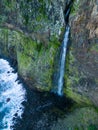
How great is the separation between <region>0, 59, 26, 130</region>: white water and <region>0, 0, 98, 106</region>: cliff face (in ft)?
4.05

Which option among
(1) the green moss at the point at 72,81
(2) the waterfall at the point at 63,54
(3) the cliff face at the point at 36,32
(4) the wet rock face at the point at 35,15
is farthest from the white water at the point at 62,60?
(4) the wet rock face at the point at 35,15

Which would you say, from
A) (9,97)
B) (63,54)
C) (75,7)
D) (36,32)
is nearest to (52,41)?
(63,54)

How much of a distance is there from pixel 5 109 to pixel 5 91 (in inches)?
94.6

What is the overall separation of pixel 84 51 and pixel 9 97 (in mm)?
8743

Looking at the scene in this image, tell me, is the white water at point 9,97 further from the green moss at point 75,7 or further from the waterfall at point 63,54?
the green moss at point 75,7

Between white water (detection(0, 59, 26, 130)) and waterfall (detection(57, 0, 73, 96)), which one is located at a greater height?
waterfall (detection(57, 0, 73, 96))

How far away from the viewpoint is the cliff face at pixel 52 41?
1748 cm

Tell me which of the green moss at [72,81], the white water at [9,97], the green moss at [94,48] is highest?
the green moss at [94,48]

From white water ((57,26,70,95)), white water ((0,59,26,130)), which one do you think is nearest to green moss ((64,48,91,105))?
white water ((57,26,70,95))

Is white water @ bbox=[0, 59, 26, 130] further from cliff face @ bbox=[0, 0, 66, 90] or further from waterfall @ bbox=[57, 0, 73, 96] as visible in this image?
waterfall @ bbox=[57, 0, 73, 96]

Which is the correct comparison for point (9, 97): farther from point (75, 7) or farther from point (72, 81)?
point (75, 7)

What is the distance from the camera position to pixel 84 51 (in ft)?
59.8

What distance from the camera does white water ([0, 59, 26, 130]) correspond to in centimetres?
2064

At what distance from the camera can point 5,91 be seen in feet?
77.9
